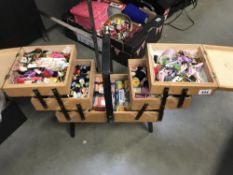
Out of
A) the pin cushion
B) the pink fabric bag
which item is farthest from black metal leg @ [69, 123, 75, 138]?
the pink fabric bag

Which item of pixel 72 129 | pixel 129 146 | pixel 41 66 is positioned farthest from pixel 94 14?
pixel 129 146

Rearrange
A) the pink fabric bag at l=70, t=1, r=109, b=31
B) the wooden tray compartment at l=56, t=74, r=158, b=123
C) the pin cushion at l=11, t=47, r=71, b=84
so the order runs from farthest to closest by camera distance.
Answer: the pink fabric bag at l=70, t=1, r=109, b=31
the wooden tray compartment at l=56, t=74, r=158, b=123
the pin cushion at l=11, t=47, r=71, b=84

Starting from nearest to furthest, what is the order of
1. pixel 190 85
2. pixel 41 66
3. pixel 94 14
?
pixel 190 85 < pixel 41 66 < pixel 94 14

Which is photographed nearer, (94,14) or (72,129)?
(72,129)

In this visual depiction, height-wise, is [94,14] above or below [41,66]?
above

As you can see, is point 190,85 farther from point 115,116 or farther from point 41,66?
point 41,66

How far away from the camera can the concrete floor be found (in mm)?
1394

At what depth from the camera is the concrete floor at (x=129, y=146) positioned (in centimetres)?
139

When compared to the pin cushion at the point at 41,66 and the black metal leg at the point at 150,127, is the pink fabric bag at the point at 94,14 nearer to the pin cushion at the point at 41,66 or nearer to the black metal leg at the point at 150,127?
the pin cushion at the point at 41,66

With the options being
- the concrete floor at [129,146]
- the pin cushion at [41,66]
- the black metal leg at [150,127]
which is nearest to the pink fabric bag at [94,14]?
the pin cushion at [41,66]

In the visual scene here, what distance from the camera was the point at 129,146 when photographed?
1486mm

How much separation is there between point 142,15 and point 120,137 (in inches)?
47.1

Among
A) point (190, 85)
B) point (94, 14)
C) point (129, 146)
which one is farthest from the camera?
point (94, 14)

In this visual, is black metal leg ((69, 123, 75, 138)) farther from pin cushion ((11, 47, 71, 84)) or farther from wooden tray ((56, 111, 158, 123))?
pin cushion ((11, 47, 71, 84))
